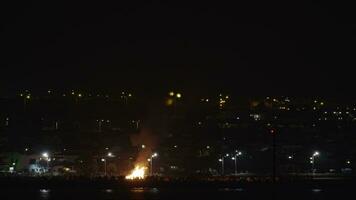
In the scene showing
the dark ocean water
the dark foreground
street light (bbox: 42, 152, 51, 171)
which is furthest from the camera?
street light (bbox: 42, 152, 51, 171)

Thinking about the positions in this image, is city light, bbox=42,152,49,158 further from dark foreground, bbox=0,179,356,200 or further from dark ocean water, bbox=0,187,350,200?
dark ocean water, bbox=0,187,350,200

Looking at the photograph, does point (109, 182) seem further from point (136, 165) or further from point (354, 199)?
point (136, 165)

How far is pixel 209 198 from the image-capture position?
36250mm

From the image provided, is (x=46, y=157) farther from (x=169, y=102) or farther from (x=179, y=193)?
(x=169, y=102)

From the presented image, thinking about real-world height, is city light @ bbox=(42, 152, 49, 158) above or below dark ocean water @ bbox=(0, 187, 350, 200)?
above

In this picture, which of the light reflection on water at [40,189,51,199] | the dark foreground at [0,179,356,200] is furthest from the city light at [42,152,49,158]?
the light reflection on water at [40,189,51,199]

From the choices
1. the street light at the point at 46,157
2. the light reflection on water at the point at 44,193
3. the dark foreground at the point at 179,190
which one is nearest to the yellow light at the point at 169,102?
the street light at the point at 46,157

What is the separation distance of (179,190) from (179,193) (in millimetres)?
2630

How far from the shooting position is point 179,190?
42.0m

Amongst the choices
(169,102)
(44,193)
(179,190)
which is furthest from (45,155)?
(169,102)

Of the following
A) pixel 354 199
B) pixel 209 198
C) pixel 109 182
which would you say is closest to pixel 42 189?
pixel 109 182

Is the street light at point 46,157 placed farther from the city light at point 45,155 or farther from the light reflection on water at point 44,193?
the light reflection on water at point 44,193

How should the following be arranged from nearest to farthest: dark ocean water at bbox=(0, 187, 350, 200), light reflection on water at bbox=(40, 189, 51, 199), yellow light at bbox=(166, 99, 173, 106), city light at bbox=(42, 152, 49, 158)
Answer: dark ocean water at bbox=(0, 187, 350, 200), light reflection on water at bbox=(40, 189, 51, 199), city light at bbox=(42, 152, 49, 158), yellow light at bbox=(166, 99, 173, 106)

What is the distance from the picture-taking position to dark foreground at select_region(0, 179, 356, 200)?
37281 mm
